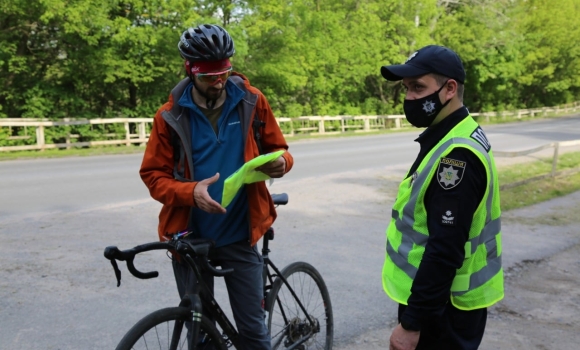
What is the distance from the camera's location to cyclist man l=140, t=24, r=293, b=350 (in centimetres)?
310

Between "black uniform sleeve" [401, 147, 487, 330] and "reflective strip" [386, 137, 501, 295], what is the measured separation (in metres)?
0.06

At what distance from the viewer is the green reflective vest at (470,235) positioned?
235 centimetres

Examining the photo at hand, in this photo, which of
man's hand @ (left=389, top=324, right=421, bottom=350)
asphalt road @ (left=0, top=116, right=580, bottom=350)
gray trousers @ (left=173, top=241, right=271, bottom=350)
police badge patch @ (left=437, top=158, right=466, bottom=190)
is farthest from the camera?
asphalt road @ (left=0, top=116, right=580, bottom=350)

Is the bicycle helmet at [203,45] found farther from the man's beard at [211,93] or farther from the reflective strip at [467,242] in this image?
the reflective strip at [467,242]

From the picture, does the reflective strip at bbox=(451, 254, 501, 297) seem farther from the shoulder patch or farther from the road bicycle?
the road bicycle

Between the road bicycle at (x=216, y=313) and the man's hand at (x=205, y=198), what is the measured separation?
184mm

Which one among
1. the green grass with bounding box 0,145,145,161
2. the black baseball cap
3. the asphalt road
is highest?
the black baseball cap

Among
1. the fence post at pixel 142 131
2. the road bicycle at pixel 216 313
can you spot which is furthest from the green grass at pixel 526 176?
the road bicycle at pixel 216 313

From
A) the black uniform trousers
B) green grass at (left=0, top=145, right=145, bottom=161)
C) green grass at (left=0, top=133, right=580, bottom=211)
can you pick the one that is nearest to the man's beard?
the black uniform trousers

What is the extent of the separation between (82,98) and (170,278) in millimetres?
21848

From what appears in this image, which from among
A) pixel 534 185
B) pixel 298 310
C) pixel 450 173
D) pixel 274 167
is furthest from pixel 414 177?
pixel 534 185

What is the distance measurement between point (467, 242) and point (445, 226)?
0.16 metres

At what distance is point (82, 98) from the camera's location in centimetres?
2647

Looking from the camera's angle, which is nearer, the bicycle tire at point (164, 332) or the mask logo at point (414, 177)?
the mask logo at point (414, 177)
